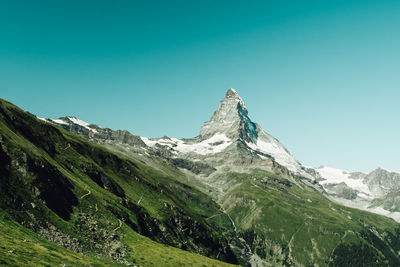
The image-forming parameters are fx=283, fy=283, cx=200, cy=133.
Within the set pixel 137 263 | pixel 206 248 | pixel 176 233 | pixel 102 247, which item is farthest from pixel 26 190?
pixel 206 248

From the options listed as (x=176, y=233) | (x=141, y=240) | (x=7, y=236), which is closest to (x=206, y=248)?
(x=176, y=233)

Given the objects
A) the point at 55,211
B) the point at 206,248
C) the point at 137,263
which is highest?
the point at 55,211

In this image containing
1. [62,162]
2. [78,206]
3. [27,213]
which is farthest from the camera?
[62,162]

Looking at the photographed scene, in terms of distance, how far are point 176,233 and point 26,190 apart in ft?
316

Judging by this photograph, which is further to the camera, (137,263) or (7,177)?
(137,263)

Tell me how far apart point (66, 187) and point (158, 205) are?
9446cm

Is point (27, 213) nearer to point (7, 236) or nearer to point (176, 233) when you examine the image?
point (7, 236)

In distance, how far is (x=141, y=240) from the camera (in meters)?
89.6

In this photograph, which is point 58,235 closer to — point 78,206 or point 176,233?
point 78,206

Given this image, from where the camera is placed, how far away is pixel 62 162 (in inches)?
4897

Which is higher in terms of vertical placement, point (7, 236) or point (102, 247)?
point (7, 236)

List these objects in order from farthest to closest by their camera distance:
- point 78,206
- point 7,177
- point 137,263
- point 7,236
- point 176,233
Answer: point 176,233 → point 78,206 → point 137,263 → point 7,177 → point 7,236

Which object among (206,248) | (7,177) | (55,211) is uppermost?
(7,177)

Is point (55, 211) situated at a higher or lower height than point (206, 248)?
higher
